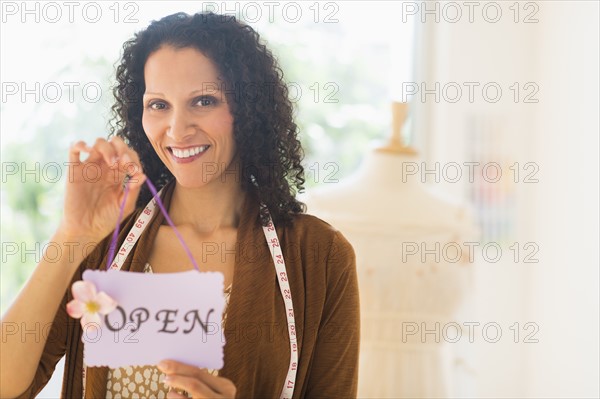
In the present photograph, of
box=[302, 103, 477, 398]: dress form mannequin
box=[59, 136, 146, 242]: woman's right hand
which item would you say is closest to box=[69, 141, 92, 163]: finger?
box=[59, 136, 146, 242]: woman's right hand

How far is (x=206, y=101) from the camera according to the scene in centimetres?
115

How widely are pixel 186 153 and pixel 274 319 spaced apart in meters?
0.31

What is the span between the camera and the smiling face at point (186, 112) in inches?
44.2

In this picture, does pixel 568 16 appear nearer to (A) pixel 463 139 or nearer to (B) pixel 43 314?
(A) pixel 463 139

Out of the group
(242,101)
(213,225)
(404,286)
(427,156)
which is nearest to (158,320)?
(213,225)

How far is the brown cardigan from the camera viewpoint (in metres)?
1.14

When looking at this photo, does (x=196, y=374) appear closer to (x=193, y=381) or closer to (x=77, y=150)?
(x=193, y=381)

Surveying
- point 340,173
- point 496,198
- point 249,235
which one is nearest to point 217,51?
point 249,235

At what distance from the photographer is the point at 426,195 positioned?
170cm

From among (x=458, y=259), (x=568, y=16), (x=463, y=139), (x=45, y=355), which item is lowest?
(x=45, y=355)

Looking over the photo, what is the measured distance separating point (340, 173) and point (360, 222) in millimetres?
1037

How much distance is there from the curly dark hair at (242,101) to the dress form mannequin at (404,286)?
35cm

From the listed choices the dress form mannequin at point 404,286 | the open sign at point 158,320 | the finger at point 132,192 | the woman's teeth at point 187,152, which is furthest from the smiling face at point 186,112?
the dress form mannequin at point 404,286

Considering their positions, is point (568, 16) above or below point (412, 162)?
above
